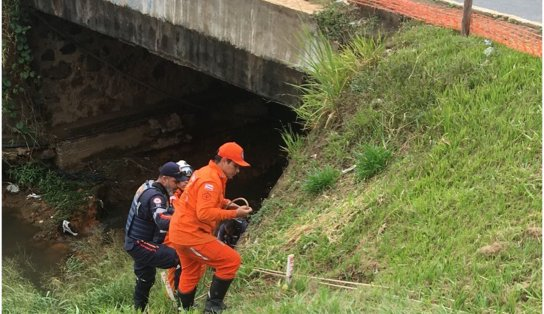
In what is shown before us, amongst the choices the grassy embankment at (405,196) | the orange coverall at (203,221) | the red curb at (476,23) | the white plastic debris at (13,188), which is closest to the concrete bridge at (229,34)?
the grassy embankment at (405,196)

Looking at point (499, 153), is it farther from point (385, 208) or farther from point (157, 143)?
point (157, 143)

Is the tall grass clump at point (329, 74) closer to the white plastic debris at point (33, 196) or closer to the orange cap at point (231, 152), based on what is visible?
the orange cap at point (231, 152)

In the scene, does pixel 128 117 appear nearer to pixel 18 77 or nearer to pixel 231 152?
pixel 18 77

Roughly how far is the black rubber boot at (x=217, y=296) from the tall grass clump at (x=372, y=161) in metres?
1.65

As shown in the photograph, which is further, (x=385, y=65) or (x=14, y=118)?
(x=14, y=118)

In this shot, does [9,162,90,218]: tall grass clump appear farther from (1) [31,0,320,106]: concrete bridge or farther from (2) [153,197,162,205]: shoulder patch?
(2) [153,197,162,205]: shoulder patch

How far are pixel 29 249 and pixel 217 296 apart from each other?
17.7ft

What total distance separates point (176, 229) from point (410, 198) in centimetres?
185

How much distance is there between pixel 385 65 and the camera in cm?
677

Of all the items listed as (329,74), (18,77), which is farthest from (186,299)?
(18,77)

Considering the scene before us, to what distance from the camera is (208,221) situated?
4.98 m

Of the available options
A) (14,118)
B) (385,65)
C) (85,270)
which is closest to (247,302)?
(385,65)

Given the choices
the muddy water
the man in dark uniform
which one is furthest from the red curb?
the muddy water

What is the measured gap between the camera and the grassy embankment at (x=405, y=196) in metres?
4.49
